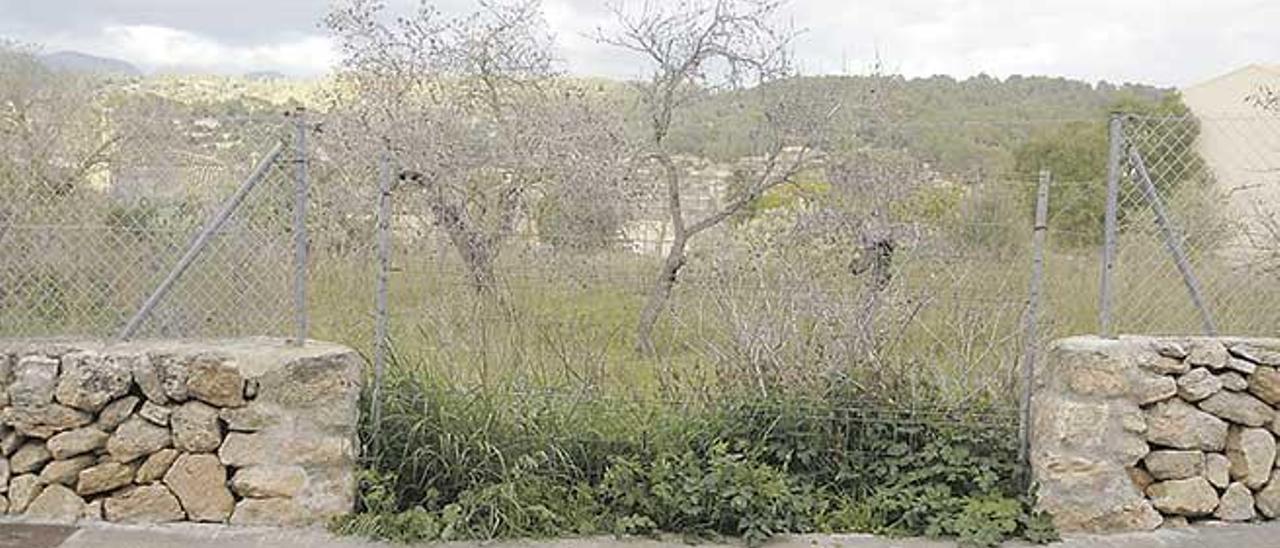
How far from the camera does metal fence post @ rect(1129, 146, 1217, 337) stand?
440cm

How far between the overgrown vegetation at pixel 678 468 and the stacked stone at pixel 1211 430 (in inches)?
25.4

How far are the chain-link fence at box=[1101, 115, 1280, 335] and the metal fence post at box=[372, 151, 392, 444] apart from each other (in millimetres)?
3404

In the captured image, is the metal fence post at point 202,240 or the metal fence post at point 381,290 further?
the metal fence post at point 381,290

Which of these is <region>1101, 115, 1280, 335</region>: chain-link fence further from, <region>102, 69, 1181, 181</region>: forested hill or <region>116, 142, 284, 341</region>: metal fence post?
<region>116, 142, 284, 341</region>: metal fence post

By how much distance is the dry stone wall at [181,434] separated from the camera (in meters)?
4.24

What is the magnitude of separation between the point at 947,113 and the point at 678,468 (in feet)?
16.0

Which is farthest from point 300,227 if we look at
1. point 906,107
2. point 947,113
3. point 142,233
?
point 947,113

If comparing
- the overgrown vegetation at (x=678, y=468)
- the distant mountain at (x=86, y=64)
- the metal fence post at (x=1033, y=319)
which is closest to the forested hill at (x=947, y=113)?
the metal fence post at (x=1033, y=319)

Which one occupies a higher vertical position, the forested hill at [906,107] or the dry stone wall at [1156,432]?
the forested hill at [906,107]

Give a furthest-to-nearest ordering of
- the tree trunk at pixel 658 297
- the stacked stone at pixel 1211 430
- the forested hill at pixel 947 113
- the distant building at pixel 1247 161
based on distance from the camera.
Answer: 1. the forested hill at pixel 947 113
2. the tree trunk at pixel 658 297
3. the distant building at pixel 1247 161
4. the stacked stone at pixel 1211 430

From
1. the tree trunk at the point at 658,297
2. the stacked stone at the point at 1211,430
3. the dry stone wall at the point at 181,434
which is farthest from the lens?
the tree trunk at the point at 658,297

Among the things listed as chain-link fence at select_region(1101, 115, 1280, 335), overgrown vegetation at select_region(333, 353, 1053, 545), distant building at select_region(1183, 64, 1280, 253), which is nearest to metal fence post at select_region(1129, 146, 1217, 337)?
chain-link fence at select_region(1101, 115, 1280, 335)

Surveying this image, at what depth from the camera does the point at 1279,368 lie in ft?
14.5

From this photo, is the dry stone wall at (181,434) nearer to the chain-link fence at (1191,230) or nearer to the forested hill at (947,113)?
the forested hill at (947,113)
